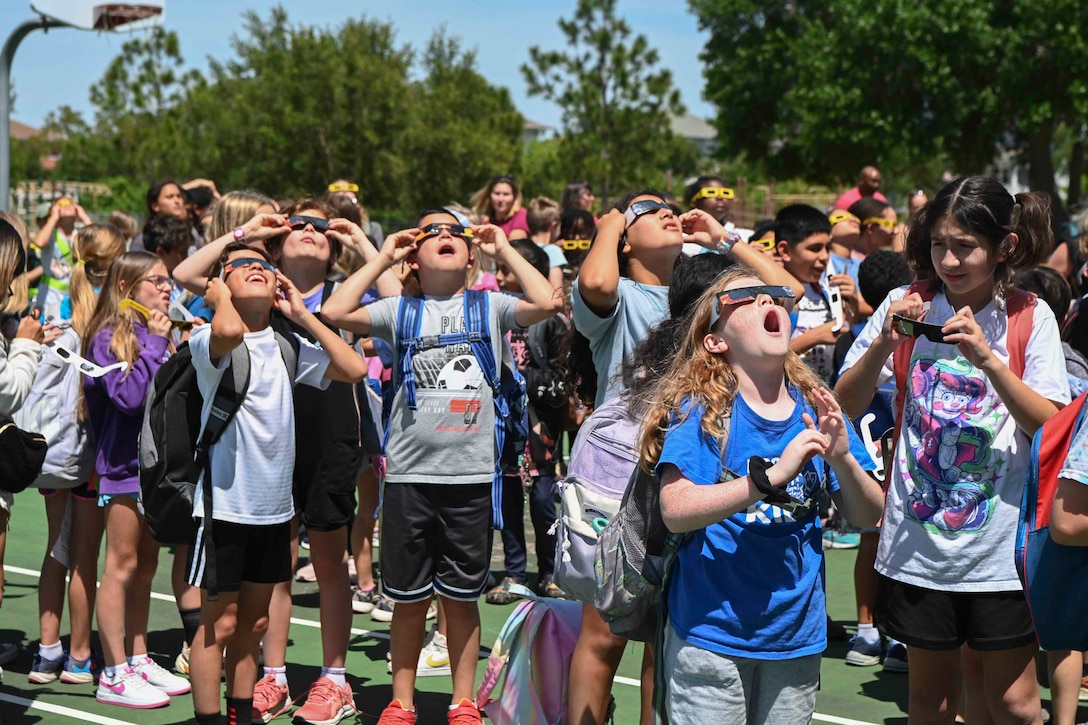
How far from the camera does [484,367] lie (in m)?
5.04

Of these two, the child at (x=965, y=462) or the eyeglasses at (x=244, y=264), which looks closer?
the child at (x=965, y=462)

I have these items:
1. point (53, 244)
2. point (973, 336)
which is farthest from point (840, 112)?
point (973, 336)

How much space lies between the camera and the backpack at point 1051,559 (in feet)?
10.7

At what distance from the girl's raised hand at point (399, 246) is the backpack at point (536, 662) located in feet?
4.97

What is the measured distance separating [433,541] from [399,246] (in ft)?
4.04

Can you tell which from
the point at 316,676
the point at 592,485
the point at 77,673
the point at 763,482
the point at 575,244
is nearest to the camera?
the point at 763,482

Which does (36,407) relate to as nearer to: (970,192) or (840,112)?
(970,192)

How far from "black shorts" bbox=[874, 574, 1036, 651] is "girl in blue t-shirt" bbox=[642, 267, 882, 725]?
625mm

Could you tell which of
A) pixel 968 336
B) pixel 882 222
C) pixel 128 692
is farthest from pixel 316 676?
pixel 882 222

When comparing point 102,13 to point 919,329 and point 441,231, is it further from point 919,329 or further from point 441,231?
point 919,329

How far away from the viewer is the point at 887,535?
12.8ft

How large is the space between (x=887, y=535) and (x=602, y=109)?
42.9 m

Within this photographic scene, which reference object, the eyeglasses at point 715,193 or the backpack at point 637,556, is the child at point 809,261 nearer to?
the eyeglasses at point 715,193

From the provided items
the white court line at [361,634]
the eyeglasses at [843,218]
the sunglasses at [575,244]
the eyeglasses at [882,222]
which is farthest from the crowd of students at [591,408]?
the eyeglasses at [882,222]
